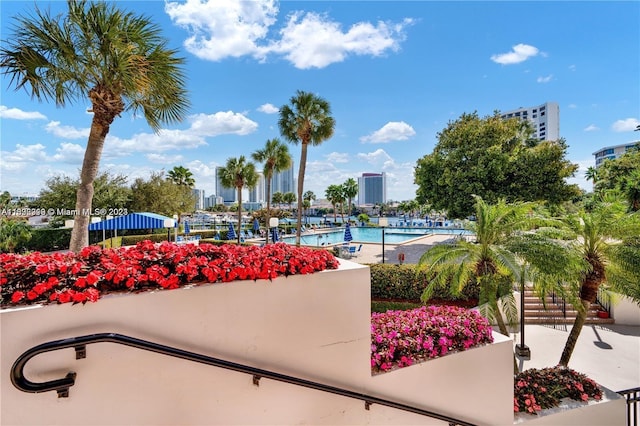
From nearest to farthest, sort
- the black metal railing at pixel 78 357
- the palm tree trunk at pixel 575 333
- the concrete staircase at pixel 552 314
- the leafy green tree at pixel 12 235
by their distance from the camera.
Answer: the black metal railing at pixel 78 357, the palm tree trunk at pixel 575 333, the concrete staircase at pixel 552 314, the leafy green tree at pixel 12 235

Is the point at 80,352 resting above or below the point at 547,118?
below

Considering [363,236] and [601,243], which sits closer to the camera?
[601,243]

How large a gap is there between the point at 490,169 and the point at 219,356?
19.7m

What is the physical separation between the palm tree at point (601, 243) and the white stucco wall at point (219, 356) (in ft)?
17.9

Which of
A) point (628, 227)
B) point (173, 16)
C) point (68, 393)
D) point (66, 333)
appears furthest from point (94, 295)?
point (628, 227)

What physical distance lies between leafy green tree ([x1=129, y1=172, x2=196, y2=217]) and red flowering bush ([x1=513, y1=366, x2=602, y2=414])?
2634 centimetres

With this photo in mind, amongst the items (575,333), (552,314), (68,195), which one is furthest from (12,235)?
(552,314)

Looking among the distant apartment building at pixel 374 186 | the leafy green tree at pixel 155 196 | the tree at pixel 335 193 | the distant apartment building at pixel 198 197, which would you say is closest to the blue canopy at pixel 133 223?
the leafy green tree at pixel 155 196

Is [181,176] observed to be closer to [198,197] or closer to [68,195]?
[198,197]

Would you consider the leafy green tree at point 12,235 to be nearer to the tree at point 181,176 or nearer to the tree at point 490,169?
the tree at point 181,176

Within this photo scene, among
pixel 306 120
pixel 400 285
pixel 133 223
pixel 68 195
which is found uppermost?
pixel 306 120

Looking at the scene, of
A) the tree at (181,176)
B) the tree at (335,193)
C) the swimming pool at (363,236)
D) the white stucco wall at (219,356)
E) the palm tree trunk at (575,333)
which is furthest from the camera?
the tree at (335,193)

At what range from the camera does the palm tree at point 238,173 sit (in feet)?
80.1

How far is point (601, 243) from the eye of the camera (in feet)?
19.9
